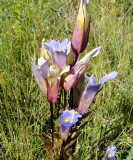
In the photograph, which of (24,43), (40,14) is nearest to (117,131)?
(24,43)

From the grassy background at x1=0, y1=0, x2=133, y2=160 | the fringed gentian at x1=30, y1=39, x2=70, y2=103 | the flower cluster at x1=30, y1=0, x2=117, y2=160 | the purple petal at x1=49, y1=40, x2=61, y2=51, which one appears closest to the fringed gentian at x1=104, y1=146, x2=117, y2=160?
the grassy background at x1=0, y1=0, x2=133, y2=160

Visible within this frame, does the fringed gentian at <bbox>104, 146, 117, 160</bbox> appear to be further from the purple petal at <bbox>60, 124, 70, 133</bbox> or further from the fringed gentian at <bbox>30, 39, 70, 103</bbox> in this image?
the fringed gentian at <bbox>30, 39, 70, 103</bbox>

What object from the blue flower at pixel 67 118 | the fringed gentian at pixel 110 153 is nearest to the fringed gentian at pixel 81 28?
the blue flower at pixel 67 118

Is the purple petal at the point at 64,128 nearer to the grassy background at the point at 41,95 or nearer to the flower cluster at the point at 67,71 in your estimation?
the flower cluster at the point at 67,71

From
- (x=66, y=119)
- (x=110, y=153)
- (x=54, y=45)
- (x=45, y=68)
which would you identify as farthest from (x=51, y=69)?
(x=110, y=153)

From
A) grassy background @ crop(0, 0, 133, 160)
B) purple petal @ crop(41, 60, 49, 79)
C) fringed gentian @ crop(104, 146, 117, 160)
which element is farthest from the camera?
grassy background @ crop(0, 0, 133, 160)

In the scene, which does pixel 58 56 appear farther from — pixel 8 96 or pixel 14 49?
pixel 14 49
